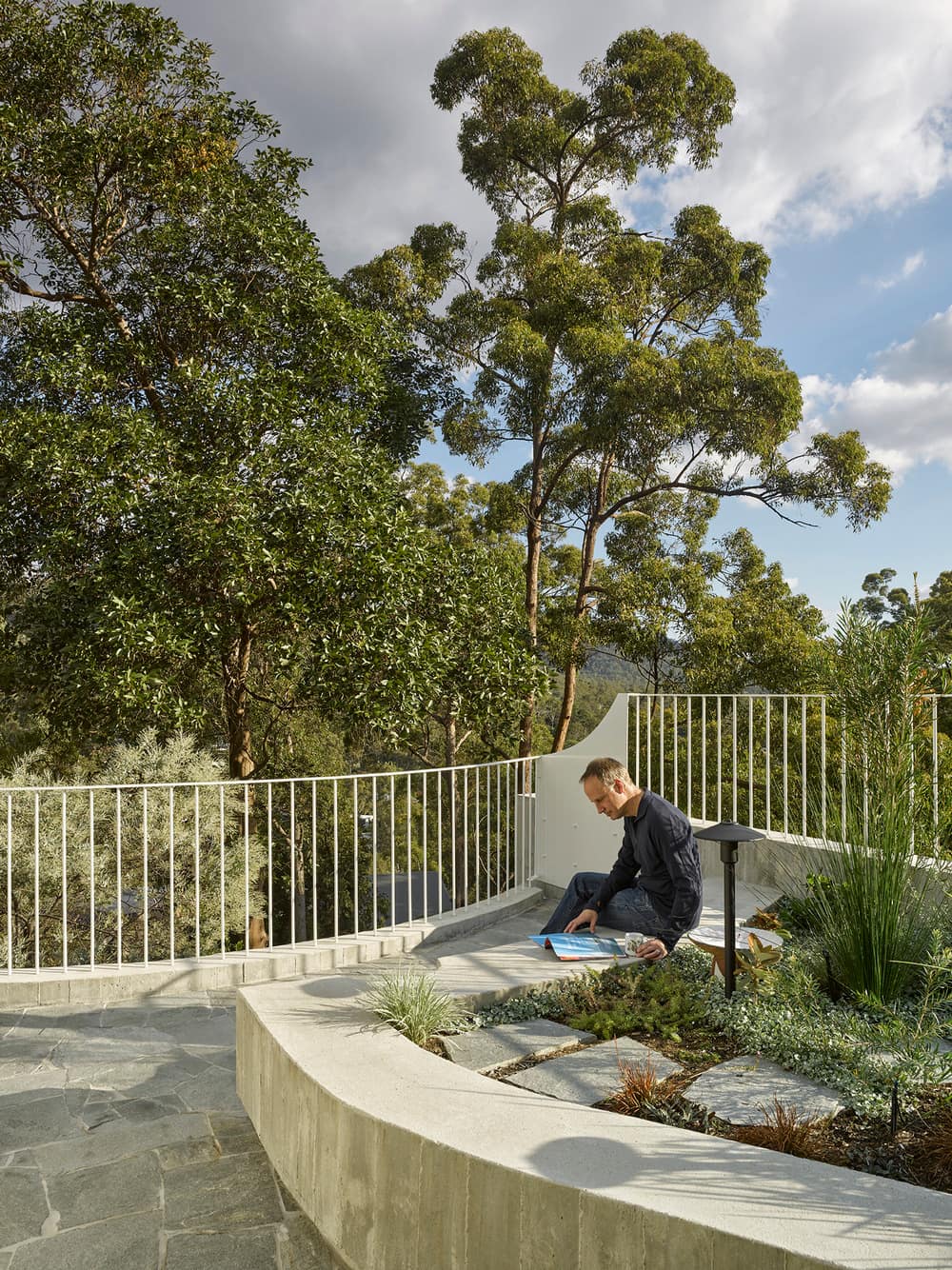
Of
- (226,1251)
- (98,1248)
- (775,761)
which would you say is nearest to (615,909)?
(226,1251)

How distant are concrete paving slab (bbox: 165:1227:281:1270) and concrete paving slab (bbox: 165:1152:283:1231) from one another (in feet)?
0.18

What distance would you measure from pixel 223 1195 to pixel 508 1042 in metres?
1.04

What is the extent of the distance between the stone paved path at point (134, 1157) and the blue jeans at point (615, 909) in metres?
1.75

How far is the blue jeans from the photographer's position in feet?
13.3

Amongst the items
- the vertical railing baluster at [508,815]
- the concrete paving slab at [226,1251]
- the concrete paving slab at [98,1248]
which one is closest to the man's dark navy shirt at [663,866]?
the concrete paving slab at [226,1251]

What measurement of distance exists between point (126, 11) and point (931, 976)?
386 inches

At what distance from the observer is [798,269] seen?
14.8 m

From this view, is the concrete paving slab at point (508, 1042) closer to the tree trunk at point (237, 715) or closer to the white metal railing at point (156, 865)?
the white metal railing at point (156, 865)

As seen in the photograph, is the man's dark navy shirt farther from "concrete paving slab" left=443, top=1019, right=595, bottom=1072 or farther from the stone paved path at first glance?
the stone paved path

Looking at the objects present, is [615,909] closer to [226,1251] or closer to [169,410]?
[226,1251]

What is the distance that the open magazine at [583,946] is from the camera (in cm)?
366

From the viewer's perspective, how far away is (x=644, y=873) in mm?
4164

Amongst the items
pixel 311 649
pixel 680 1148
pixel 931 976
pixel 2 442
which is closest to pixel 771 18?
pixel 311 649

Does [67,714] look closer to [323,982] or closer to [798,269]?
[323,982]
